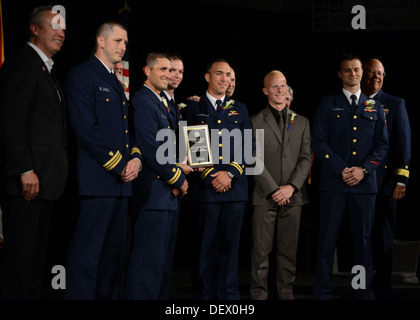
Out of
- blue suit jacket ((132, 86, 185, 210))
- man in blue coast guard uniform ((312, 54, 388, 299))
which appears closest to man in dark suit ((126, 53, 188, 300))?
blue suit jacket ((132, 86, 185, 210))

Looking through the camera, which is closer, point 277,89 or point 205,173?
point 205,173

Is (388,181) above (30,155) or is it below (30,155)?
below

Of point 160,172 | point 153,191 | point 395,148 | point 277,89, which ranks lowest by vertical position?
point 153,191

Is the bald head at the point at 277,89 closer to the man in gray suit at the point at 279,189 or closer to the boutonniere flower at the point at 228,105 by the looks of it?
the man in gray suit at the point at 279,189

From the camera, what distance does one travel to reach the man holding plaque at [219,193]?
4.07 metres

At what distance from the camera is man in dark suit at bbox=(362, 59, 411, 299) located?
4520 mm

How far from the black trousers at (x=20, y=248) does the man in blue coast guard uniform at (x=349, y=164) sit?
6.73 ft


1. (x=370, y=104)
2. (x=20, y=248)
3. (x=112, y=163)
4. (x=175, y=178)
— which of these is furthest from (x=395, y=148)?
(x=20, y=248)

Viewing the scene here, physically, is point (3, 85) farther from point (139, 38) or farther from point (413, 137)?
point (413, 137)

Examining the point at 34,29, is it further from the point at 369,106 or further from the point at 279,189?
the point at 369,106

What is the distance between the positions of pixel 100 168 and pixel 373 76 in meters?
2.38

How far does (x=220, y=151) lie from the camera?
4184 millimetres
